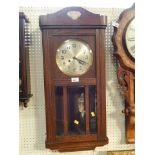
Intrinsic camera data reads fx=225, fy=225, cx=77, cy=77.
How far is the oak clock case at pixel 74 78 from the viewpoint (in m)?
1.46

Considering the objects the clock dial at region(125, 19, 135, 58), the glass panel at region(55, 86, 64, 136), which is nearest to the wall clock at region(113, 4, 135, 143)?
the clock dial at region(125, 19, 135, 58)

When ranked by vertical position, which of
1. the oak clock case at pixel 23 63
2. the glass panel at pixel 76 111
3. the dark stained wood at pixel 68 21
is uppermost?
the dark stained wood at pixel 68 21

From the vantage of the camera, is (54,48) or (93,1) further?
(93,1)

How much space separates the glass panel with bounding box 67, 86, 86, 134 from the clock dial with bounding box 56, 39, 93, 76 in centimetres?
14

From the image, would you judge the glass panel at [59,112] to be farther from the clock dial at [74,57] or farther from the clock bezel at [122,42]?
the clock bezel at [122,42]

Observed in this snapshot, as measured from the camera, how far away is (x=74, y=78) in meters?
1.51

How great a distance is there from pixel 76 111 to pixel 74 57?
381 millimetres

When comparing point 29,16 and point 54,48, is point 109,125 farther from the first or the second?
point 29,16

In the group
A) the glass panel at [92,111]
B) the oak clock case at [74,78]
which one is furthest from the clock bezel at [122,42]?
the glass panel at [92,111]

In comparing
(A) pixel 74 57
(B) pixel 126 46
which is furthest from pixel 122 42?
(A) pixel 74 57

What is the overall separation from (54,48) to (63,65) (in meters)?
0.13
